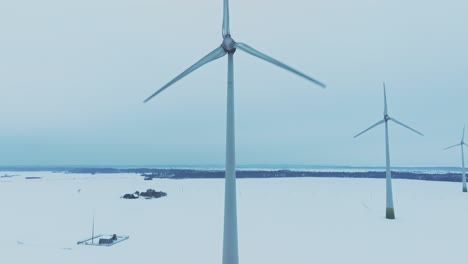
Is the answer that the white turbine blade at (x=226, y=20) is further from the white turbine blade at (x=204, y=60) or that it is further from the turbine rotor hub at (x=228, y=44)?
the white turbine blade at (x=204, y=60)

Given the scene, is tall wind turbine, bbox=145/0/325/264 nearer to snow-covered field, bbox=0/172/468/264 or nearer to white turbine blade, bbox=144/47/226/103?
white turbine blade, bbox=144/47/226/103

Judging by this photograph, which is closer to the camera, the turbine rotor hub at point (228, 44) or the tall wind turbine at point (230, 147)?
the tall wind turbine at point (230, 147)

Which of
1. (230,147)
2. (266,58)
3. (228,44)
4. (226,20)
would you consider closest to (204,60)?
(228,44)

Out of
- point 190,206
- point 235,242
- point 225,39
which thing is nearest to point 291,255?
point 235,242

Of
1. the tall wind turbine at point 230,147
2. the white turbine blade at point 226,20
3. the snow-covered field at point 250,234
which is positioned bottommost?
the snow-covered field at point 250,234

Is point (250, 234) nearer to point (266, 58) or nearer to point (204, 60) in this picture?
point (204, 60)

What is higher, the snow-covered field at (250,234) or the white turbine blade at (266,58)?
the white turbine blade at (266,58)

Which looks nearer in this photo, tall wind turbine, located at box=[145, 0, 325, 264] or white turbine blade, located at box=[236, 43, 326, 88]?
tall wind turbine, located at box=[145, 0, 325, 264]


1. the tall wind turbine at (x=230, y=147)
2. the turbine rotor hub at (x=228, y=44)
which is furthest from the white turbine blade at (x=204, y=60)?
the turbine rotor hub at (x=228, y=44)

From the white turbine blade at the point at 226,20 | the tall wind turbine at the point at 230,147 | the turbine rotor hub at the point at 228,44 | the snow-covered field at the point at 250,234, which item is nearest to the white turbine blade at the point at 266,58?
the tall wind turbine at the point at 230,147

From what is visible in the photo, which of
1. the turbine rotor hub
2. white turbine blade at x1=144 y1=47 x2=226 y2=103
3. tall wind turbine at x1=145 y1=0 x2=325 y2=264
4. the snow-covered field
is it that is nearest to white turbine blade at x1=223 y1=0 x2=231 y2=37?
tall wind turbine at x1=145 y1=0 x2=325 y2=264

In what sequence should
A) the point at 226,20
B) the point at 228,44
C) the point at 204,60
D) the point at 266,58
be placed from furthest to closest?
1. the point at 204,60
2. the point at 226,20
3. the point at 266,58
4. the point at 228,44

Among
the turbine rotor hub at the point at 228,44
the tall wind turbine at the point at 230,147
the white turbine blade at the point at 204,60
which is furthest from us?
the white turbine blade at the point at 204,60

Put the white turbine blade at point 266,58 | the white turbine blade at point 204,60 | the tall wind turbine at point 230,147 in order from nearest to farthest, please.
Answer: the tall wind turbine at point 230,147
the white turbine blade at point 266,58
the white turbine blade at point 204,60
